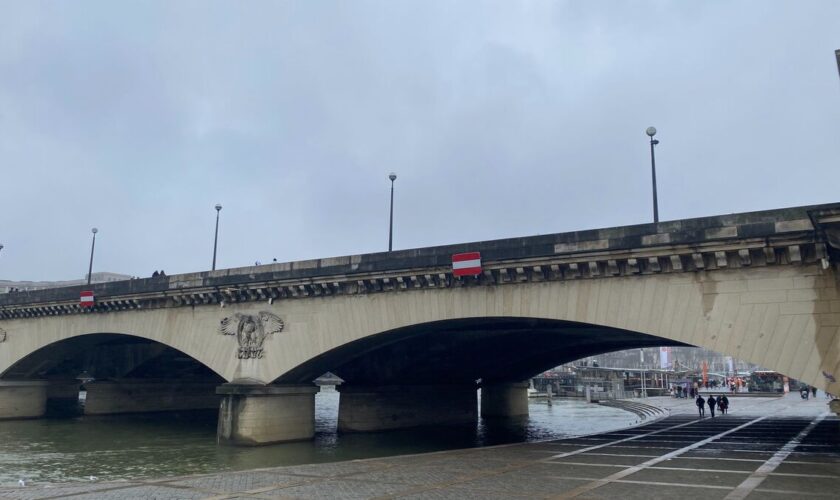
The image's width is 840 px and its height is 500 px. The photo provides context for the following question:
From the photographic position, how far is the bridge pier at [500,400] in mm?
52125

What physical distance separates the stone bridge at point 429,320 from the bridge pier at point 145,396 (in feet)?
0.52

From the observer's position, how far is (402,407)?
3972 centimetres

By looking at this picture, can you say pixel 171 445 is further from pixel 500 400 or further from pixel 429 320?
pixel 500 400

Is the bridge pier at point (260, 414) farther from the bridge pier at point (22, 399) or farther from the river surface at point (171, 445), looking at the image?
the bridge pier at point (22, 399)

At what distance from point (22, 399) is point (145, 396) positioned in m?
9.29

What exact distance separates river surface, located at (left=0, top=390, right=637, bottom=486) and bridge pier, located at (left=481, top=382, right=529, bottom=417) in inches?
149

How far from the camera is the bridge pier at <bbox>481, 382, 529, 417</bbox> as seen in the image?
52125mm

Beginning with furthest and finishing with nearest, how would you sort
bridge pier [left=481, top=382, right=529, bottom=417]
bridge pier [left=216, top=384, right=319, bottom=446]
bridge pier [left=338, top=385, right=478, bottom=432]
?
bridge pier [left=481, top=382, right=529, bottom=417] < bridge pier [left=338, top=385, right=478, bottom=432] < bridge pier [left=216, top=384, right=319, bottom=446]

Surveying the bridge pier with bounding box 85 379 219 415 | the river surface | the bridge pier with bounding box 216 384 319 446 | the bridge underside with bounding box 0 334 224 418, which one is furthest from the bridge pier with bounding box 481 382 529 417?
the bridge pier with bounding box 216 384 319 446


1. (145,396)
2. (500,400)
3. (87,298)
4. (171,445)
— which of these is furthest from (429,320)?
(145,396)

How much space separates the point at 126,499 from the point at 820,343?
58.8 ft

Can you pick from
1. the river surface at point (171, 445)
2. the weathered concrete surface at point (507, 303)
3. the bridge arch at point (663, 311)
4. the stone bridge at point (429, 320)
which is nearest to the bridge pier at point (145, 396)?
the stone bridge at point (429, 320)

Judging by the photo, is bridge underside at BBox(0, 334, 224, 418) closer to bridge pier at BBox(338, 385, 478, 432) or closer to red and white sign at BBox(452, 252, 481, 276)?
bridge pier at BBox(338, 385, 478, 432)

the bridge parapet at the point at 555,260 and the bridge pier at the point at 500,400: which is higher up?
the bridge parapet at the point at 555,260
